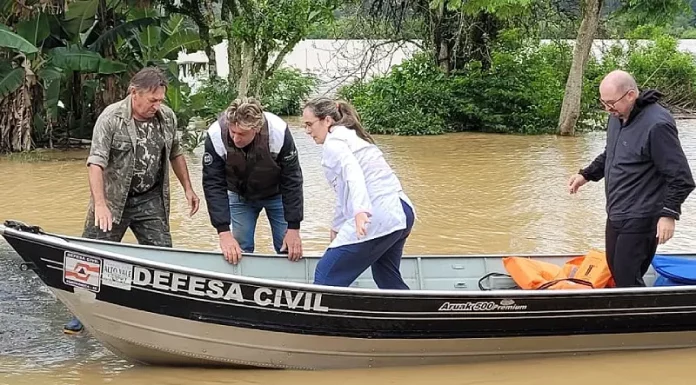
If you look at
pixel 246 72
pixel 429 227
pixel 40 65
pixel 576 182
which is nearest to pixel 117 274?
pixel 576 182

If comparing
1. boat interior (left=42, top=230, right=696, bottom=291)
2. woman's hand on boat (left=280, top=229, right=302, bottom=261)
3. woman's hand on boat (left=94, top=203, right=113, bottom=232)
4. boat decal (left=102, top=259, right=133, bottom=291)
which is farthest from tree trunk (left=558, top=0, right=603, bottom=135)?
boat decal (left=102, top=259, right=133, bottom=291)

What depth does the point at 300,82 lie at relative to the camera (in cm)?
2897

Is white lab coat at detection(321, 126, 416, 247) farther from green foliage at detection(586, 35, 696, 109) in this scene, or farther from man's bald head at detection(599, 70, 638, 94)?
green foliage at detection(586, 35, 696, 109)

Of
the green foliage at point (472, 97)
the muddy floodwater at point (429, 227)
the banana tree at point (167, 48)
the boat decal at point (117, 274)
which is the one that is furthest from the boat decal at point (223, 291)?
the green foliage at point (472, 97)

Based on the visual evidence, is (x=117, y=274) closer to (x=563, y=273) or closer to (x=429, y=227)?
(x=563, y=273)

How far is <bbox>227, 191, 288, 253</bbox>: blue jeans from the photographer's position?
6.80 meters

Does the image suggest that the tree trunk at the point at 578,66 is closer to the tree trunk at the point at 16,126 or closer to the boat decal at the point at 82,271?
the tree trunk at the point at 16,126

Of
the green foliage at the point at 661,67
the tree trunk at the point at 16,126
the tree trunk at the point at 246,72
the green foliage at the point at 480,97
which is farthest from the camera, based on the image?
the green foliage at the point at 661,67

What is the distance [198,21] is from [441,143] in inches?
233

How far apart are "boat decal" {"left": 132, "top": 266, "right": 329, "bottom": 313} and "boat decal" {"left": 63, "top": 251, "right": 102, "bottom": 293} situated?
206 millimetres

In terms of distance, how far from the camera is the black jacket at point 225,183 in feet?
21.0

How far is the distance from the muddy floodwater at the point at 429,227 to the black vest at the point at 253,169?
1249mm

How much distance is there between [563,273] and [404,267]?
114 centimetres

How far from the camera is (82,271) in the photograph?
5.54 m
